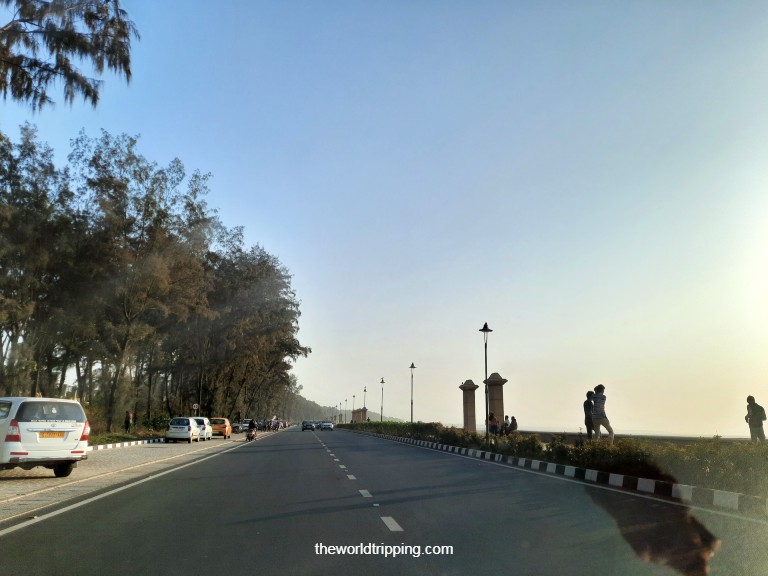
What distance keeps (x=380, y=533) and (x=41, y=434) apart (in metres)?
10.7

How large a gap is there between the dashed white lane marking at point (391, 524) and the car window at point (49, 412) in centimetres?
1002

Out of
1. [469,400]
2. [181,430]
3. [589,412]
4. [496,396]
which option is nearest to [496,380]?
[496,396]

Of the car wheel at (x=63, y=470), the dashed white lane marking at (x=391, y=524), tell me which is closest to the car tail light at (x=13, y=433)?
the car wheel at (x=63, y=470)

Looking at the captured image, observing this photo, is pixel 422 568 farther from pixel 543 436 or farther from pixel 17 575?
pixel 543 436

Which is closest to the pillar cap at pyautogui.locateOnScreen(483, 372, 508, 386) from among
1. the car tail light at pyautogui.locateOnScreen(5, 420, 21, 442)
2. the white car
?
the white car

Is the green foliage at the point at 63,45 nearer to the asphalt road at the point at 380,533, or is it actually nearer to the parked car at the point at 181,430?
the asphalt road at the point at 380,533

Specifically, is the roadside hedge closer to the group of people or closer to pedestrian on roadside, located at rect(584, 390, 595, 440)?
pedestrian on roadside, located at rect(584, 390, 595, 440)

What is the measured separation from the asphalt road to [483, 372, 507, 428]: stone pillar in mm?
22192

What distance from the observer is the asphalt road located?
685 centimetres

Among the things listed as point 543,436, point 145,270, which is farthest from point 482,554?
point 145,270

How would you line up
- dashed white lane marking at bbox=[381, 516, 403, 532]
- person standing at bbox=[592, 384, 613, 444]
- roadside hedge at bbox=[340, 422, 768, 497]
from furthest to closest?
person standing at bbox=[592, 384, 613, 444]
roadside hedge at bbox=[340, 422, 768, 497]
dashed white lane marking at bbox=[381, 516, 403, 532]

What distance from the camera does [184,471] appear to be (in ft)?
63.0

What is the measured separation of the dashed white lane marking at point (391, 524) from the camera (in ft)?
29.0

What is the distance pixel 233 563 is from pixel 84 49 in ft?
54.9
